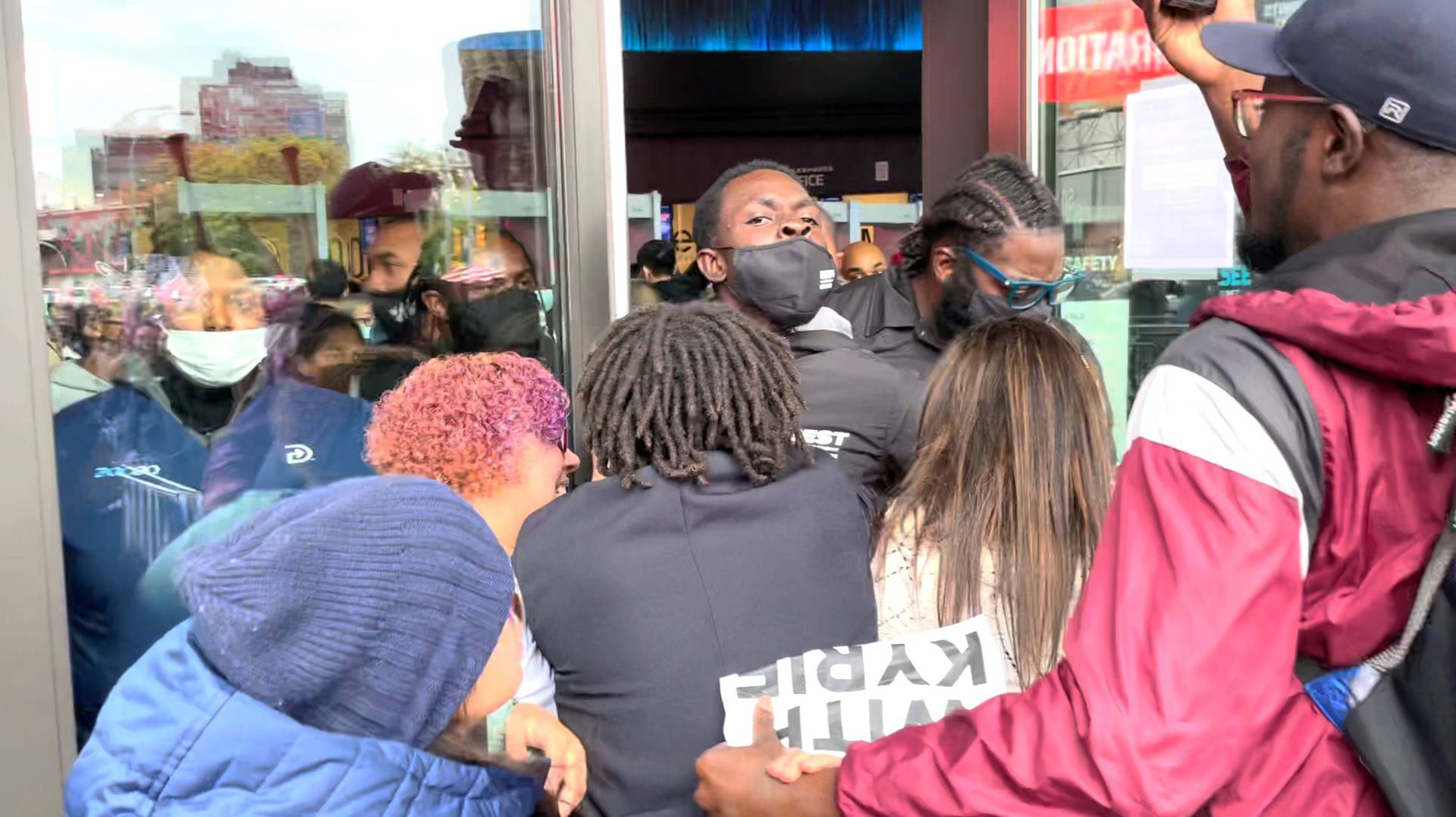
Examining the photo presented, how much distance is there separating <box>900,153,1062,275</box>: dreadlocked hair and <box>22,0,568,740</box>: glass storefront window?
1153mm

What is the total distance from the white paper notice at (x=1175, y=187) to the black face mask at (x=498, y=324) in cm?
202

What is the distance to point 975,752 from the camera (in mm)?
1188

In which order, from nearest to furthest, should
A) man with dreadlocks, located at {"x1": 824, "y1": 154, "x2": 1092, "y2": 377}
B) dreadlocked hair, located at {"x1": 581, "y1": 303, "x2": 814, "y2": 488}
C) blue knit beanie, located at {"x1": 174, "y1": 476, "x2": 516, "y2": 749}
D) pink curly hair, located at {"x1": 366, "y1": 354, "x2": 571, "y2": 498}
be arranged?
blue knit beanie, located at {"x1": 174, "y1": 476, "x2": 516, "y2": 749}
dreadlocked hair, located at {"x1": 581, "y1": 303, "x2": 814, "y2": 488}
pink curly hair, located at {"x1": 366, "y1": 354, "x2": 571, "y2": 498}
man with dreadlocks, located at {"x1": 824, "y1": 154, "x2": 1092, "y2": 377}

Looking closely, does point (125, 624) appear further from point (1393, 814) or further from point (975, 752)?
point (1393, 814)

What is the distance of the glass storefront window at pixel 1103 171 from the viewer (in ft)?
12.5

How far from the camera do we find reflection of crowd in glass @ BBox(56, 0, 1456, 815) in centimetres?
111

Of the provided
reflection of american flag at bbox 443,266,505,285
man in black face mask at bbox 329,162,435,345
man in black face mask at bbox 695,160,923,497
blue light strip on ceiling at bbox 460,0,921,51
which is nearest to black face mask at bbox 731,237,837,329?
man in black face mask at bbox 695,160,923,497

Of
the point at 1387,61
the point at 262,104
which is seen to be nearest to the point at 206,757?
the point at 1387,61

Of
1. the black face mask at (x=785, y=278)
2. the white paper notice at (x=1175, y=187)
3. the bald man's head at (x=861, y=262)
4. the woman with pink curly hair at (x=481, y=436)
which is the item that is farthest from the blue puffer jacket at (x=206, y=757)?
the bald man's head at (x=861, y=262)

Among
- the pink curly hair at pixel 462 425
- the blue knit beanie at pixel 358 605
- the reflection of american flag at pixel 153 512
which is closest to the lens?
the blue knit beanie at pixel 358 605

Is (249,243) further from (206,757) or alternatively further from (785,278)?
(206,757)

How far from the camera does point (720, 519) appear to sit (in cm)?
178

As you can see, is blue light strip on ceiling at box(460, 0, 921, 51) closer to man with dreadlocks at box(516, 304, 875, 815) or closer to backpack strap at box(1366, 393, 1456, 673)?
man with dreadlocks at box(516, 304, 875, 815)

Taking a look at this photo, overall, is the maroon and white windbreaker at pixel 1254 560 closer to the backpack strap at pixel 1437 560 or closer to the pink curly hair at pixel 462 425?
the backpack strap at pixel 1437 560
